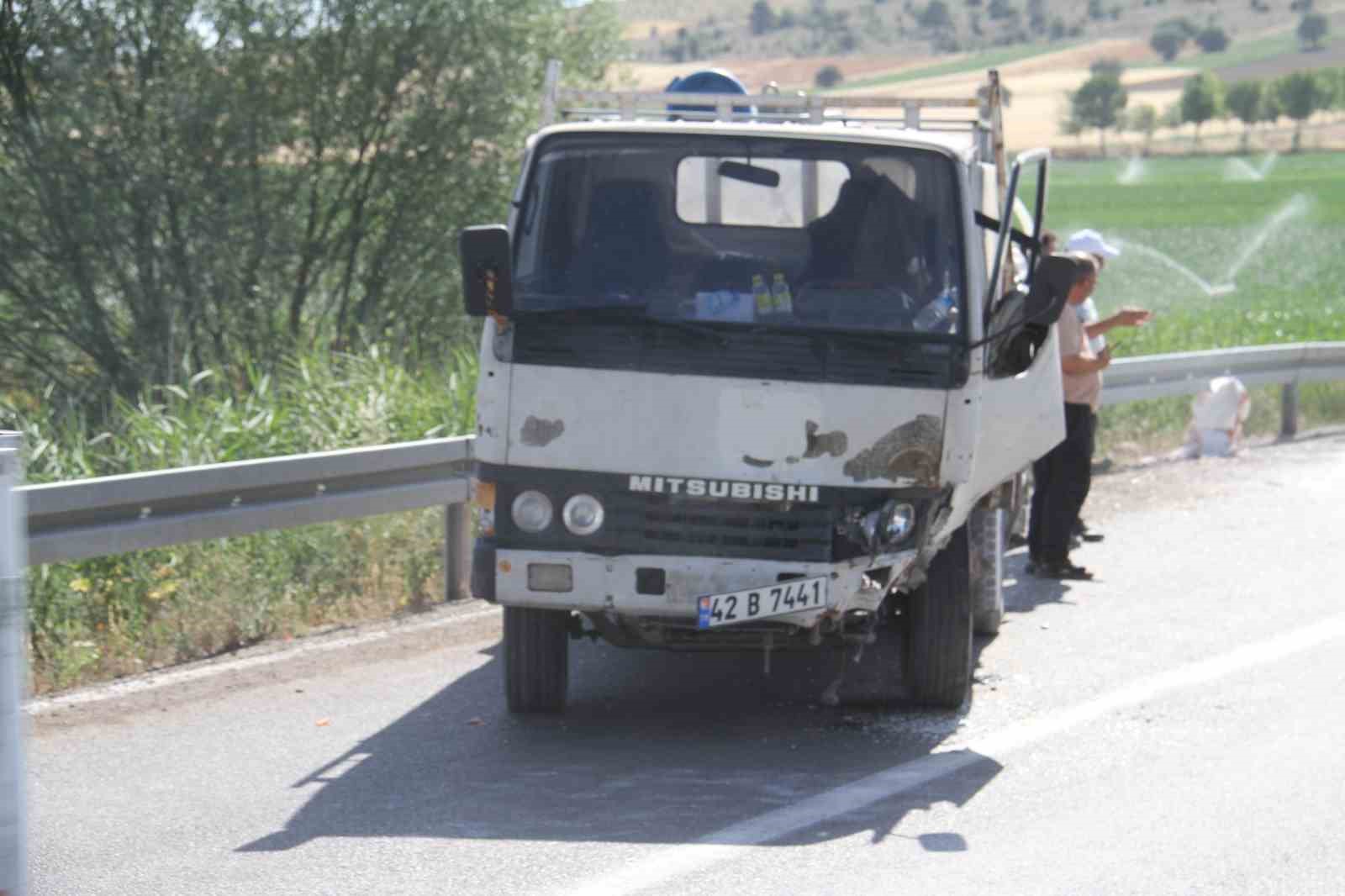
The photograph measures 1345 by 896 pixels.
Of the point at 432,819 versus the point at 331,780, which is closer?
the point at 432,819

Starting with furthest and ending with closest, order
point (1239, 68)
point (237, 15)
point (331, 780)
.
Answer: point (1239, 68)
point (237, 15)
point (331, 780)

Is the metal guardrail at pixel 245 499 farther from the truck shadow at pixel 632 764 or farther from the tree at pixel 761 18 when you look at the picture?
the tree at pixel 761 18

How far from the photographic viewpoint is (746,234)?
751 centimetres

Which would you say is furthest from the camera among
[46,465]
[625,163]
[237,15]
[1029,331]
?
[237,15]

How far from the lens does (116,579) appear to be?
9195mm

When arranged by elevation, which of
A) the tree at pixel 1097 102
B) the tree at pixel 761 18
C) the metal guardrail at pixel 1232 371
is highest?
the tree at pixel 761 18

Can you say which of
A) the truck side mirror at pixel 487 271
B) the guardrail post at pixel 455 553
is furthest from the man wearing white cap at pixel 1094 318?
the truck side mirror at pixel 487 271

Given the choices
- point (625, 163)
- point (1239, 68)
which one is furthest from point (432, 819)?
point (1239, 68)

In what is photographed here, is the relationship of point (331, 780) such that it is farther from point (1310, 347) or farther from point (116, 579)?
point (1310, 347)

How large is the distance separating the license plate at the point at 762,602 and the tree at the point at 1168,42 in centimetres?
11772

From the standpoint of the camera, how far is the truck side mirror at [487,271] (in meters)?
7.05

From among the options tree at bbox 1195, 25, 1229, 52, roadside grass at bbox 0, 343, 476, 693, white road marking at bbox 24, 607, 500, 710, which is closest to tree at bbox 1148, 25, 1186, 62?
tree at bbox 1195, 25, 1229, 52

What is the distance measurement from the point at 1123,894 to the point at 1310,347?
11838 mm

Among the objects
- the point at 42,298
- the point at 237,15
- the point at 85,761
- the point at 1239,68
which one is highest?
the point at 1239,68
